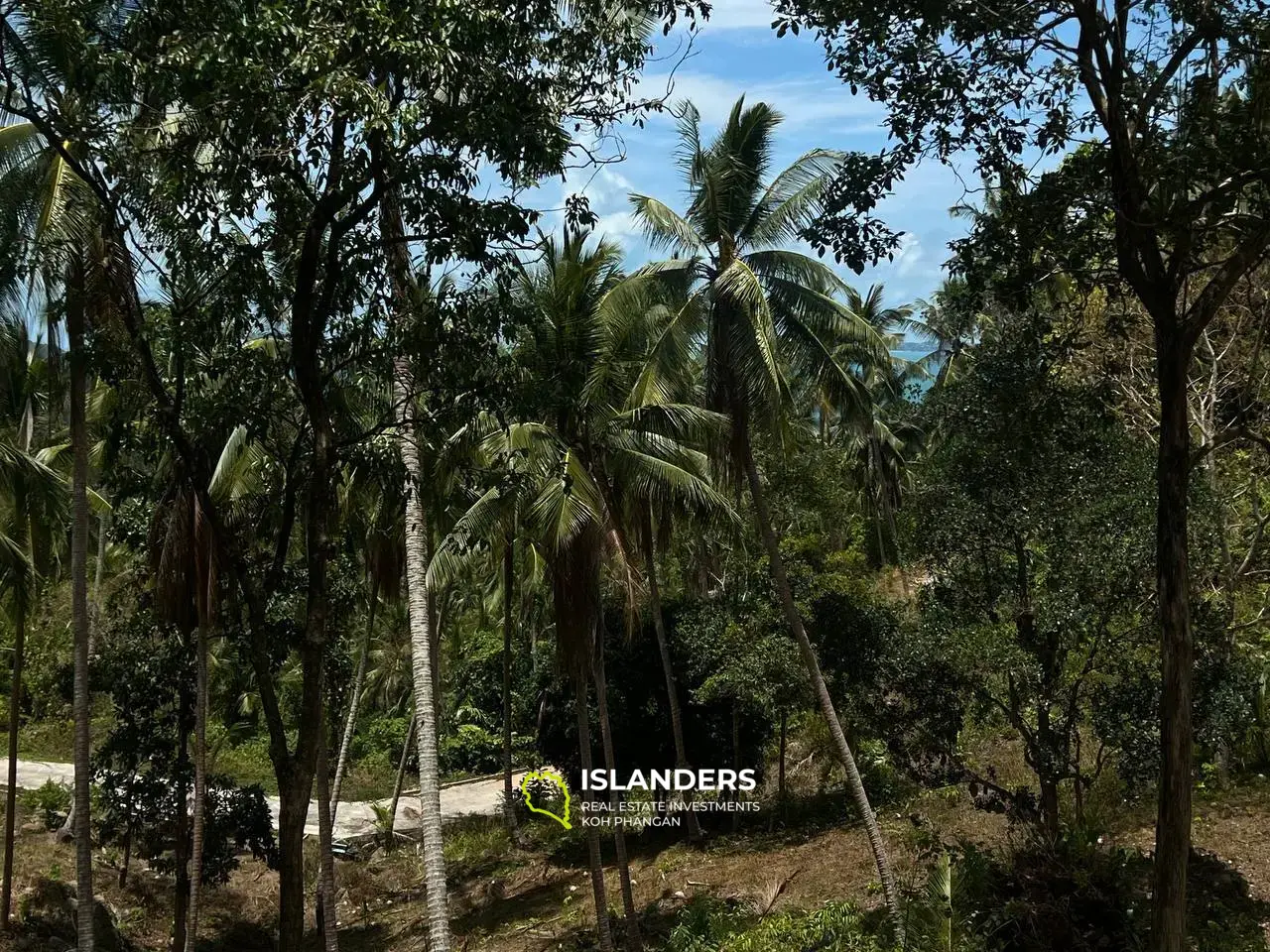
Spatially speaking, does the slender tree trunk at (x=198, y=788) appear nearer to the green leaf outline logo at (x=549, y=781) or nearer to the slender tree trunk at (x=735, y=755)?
the green leaf outline logo at (x=549, y=781)

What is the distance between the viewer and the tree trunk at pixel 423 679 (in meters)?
10.3

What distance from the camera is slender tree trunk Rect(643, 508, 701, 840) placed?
19.8 meters

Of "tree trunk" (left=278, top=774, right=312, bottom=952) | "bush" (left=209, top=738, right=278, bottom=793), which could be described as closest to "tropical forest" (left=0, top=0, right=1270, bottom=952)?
"tree trunk" (left=278, top=774, right=312, bottom=952)

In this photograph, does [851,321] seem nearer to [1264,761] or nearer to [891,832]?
[891,832]

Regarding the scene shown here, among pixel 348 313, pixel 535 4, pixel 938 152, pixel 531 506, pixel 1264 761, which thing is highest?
pixel 535 4

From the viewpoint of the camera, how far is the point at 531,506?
13602 mm

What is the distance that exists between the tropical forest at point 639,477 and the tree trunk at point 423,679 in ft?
0.24

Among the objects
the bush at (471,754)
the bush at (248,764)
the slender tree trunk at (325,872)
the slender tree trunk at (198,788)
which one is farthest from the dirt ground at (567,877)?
the bush at (471,754)

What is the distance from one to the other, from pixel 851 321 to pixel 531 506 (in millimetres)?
4904

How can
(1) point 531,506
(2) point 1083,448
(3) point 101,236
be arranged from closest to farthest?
(3) point 101,236 → (2) point 1083,448 → (1) point 531,506

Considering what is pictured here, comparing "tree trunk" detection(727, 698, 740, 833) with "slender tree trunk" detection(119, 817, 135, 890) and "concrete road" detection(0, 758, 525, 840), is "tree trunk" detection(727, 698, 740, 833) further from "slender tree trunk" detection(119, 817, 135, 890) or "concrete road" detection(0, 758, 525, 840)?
"slender tree trunk" detection(119, 817, 135, 890)

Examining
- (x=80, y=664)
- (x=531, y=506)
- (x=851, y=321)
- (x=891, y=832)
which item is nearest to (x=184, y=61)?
(x=531, y=506)

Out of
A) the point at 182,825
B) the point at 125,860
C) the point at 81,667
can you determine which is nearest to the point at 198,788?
the point at 182,825

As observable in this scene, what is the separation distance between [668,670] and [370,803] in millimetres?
11906
